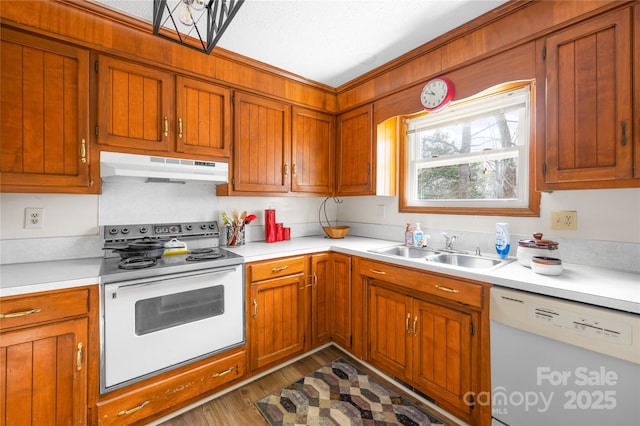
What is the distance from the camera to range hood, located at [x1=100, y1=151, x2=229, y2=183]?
5.35 ft

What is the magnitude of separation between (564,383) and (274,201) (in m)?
2.33

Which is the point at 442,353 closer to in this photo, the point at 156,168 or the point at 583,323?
the point at 583,323

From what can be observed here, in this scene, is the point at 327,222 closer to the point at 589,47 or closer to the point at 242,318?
the point at 242,318

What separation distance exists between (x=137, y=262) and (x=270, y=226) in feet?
3.67

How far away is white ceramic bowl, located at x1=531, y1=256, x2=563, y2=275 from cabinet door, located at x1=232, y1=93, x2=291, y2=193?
184 cm

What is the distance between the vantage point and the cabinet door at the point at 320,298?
225 cm

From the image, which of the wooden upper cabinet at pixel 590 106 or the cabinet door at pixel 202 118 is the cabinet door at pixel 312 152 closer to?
the cabinet door at pixel 202 118

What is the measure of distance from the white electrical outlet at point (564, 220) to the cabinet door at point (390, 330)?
39.1 inches

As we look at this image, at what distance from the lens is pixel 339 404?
1.73 metres

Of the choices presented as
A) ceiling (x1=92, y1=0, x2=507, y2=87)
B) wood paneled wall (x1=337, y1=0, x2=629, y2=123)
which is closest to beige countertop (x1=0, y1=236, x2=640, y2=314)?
wood paneled wall (x1=337, y1=0, x2=629, y2=123)

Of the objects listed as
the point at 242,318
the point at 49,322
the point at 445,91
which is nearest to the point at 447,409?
the point at 242,318

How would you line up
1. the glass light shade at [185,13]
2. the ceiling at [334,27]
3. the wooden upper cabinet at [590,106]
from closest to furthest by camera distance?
1. the glass light shade at [185,13]
2. the wooden upper cabinet at [590,106]
3. the ceiling at [334,27]

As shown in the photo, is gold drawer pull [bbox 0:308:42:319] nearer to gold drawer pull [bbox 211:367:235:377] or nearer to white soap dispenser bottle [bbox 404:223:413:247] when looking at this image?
gold drawer pull [bbox 211:367:235:377]

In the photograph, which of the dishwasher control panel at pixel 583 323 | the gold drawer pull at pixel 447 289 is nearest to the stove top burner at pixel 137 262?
the gold drawer pull at pixel 447 289
